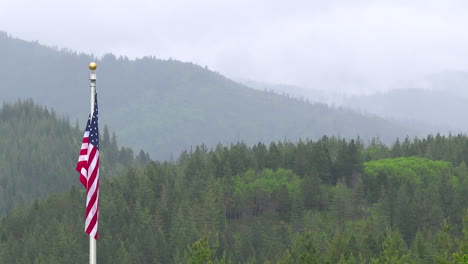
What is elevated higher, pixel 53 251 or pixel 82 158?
pixel 82 158

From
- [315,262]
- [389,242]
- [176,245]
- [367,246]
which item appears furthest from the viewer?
[176,245]

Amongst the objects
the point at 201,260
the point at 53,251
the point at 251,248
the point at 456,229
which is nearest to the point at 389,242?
the point at 201,260

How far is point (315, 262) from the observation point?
99.1 meters

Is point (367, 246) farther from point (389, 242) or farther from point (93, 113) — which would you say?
point (93, 113)

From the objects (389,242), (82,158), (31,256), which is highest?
(82,158)

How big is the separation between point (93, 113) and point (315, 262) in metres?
64.5

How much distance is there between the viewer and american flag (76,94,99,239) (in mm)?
38406

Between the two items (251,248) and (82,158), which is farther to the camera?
(251,248)

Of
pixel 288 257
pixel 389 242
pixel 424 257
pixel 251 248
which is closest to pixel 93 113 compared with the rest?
pixel 389 242

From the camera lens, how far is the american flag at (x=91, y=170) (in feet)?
126

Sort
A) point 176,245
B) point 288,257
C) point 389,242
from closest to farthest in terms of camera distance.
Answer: point 389,242 < point 288,257 < point 176,245

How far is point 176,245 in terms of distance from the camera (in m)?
199

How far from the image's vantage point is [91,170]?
126ft

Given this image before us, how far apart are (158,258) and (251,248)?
24.3 meters
